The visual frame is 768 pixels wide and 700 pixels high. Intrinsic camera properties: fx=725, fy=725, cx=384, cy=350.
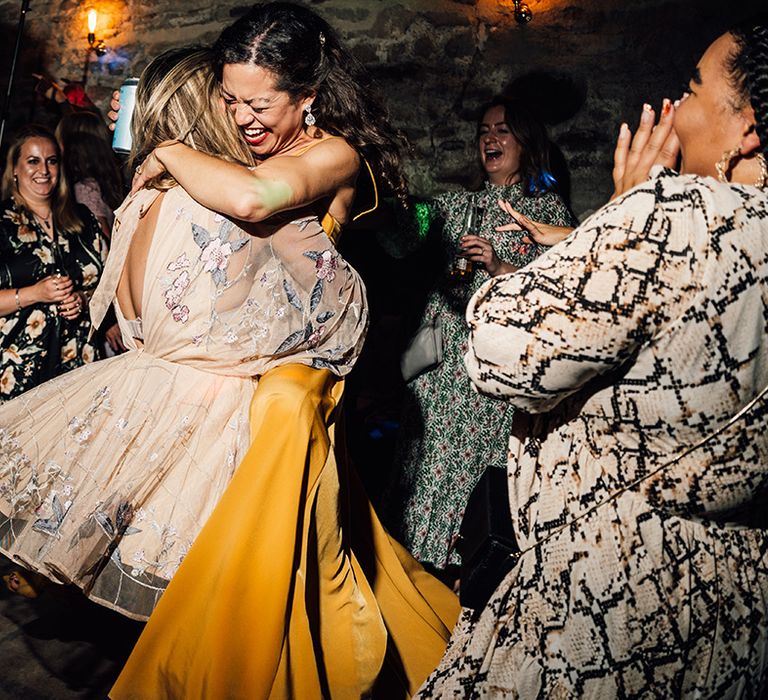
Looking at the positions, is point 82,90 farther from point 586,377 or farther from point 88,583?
point 586,377

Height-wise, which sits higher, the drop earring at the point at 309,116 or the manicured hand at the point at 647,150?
the drop earring at the point at 309,116

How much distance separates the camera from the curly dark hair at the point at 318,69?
6.59ft

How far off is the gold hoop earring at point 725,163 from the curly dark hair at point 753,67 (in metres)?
0.04

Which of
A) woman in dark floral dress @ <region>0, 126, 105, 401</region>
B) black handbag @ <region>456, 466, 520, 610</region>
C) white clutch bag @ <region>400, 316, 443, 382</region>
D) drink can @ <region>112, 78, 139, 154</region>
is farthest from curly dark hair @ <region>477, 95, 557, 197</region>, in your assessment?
black handbag @ <region>456, 466, 520, 610</region>

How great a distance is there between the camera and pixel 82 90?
5.95m

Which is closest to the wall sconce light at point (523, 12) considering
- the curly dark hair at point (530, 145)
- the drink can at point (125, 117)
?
the curly dark hair at point (530, 145)

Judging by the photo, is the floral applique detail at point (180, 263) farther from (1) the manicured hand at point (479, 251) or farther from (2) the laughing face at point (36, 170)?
(2) the laughing face at point (36, 170)

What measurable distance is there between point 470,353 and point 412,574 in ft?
5.02

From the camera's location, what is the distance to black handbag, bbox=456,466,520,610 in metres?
1.31

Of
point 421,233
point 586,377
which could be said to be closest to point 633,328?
point 586,377

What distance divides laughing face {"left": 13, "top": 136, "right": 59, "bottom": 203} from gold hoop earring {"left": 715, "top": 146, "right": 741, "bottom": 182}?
346cm

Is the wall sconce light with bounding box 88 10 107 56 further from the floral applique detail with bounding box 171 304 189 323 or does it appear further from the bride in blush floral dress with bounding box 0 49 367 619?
the floral applique detail with bounding box 171 304 189 323

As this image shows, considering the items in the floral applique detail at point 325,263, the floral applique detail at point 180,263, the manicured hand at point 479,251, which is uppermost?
the manicured hand at point 479,251

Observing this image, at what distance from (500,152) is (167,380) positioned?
2.26 m
